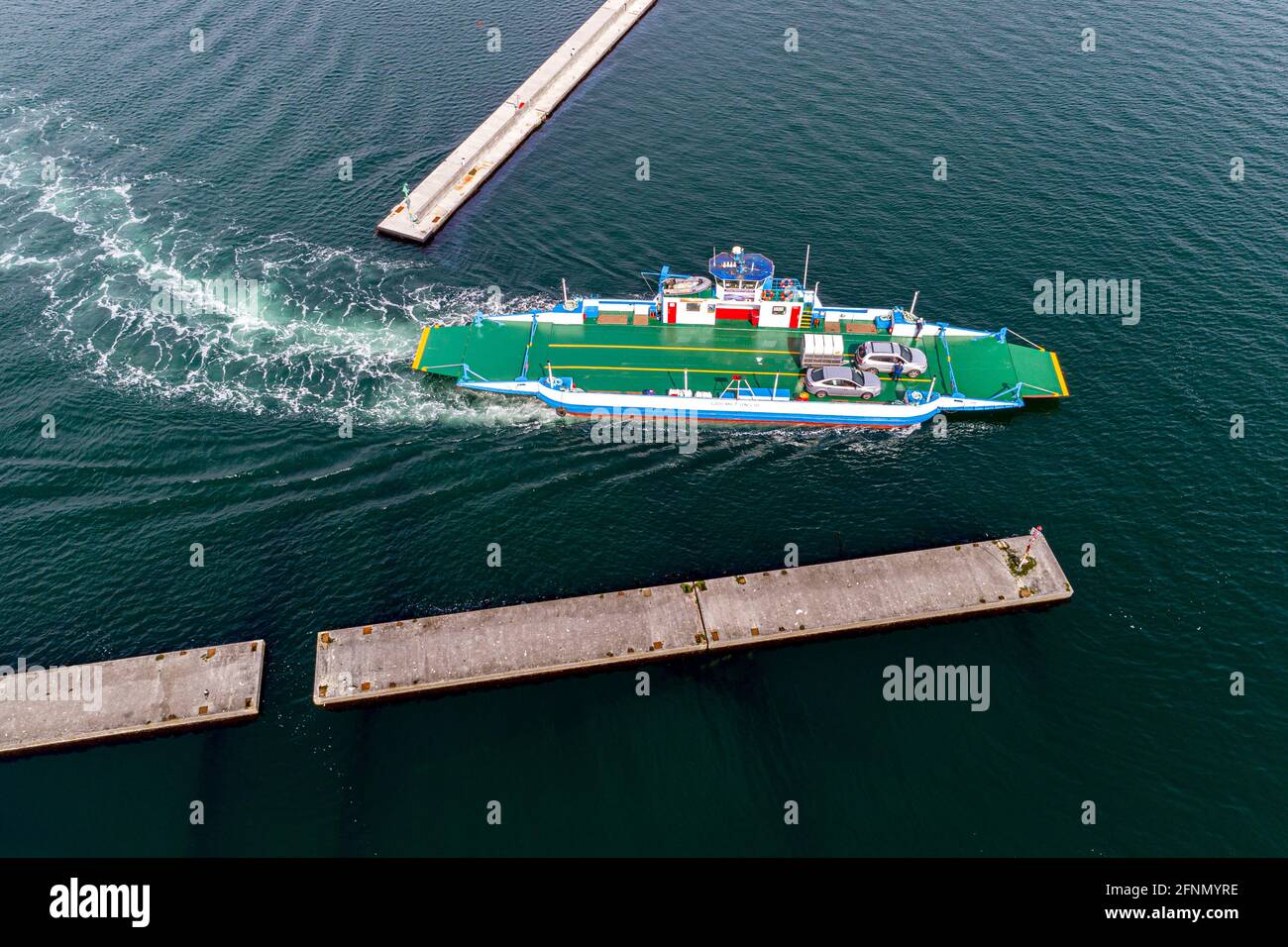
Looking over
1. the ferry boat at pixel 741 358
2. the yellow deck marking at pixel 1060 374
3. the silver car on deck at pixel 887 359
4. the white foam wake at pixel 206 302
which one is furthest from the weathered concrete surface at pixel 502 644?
the yellow deck marking at pixel 1060 374

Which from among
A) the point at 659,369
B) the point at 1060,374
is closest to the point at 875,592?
the point at 659,369

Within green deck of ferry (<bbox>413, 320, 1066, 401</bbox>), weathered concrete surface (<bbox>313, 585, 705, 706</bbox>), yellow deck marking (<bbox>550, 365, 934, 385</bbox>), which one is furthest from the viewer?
yellow deck marking (<bbox>550, 365, 934, 385</bbox>)

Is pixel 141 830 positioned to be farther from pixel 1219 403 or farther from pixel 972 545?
pixel 1219 403

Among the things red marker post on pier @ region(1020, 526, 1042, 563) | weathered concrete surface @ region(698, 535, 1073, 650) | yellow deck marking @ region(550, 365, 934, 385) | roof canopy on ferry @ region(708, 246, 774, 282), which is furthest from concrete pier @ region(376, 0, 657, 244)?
red marker post on pier @ region(1020, 526, 1042, 563)

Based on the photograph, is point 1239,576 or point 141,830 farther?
point 1239,576

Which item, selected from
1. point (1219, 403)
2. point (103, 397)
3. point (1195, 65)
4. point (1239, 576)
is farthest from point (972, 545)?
point (1195, 65)

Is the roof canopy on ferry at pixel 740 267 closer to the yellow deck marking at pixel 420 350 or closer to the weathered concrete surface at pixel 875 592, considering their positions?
the yellow deck marking at pixel 420 350

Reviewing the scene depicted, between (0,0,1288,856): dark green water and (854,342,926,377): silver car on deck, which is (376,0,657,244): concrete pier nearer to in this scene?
(0,0,1288,856): dark green water
